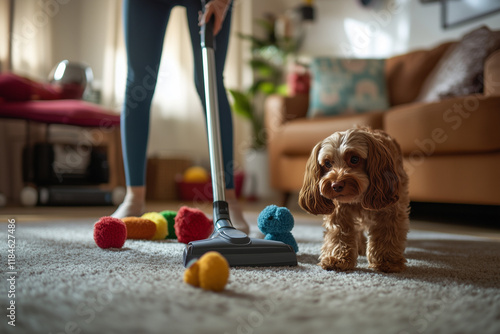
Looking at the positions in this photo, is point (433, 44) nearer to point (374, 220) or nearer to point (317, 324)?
point (374, 220)

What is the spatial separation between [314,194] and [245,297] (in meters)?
0.40

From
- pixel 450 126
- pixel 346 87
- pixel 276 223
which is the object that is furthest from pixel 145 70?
pixel 346 87

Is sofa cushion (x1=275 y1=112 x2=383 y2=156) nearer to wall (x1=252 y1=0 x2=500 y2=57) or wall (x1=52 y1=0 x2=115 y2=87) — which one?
wall (x1=252 y1=0 x2=500 y2=57)

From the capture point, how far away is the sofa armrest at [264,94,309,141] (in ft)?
9.64

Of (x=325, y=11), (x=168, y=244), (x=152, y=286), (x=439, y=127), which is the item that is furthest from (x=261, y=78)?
(x=152, y=286)

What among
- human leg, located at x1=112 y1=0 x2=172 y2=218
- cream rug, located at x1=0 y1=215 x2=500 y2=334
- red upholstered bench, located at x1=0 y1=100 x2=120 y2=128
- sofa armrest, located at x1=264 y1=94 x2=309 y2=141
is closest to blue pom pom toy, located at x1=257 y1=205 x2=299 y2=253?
cream rug, located at x1=0 y1=215 x2=500 y2=334

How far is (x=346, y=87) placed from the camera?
291cm

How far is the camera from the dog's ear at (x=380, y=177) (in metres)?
0.99

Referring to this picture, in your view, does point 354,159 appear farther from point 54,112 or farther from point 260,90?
point 260,90

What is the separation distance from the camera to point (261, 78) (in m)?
4.53

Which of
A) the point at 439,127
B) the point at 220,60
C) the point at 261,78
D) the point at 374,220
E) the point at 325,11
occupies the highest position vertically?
the point at 325,11

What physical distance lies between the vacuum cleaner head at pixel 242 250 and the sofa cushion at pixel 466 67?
1805 millimetres

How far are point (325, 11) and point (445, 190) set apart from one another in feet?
8.95

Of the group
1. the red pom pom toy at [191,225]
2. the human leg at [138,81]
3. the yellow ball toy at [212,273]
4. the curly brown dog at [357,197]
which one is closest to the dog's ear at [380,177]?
the curly brown dog at [357,197]
